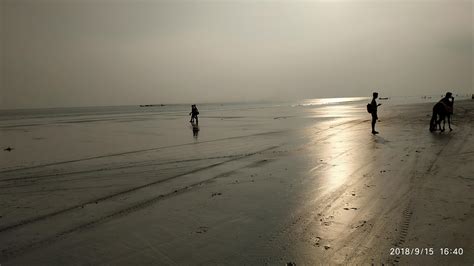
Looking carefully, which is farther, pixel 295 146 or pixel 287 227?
pixel 295 146

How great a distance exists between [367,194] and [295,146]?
24.2 ft

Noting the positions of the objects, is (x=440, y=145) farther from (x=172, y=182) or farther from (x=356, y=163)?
(x=172, y=182)

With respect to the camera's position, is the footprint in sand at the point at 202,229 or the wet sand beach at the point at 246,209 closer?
the wet sand beach at the point at 246,209

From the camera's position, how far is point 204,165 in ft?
35.6

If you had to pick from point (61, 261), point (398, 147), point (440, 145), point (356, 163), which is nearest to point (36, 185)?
point (61, 261)

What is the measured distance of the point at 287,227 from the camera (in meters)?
5.36

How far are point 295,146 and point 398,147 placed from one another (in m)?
4.00

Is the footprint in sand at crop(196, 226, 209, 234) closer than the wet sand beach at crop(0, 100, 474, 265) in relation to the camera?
No

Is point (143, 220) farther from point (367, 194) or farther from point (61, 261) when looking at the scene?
point (367, 194)

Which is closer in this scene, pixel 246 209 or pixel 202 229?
pixel 202 229

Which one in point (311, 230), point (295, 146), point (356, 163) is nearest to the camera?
point (311, 230)

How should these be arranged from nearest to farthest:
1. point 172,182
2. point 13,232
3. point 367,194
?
1. point 13,232
2. point 367,194
3. point 172,182

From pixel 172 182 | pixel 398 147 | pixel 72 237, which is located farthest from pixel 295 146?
pixel 72 237

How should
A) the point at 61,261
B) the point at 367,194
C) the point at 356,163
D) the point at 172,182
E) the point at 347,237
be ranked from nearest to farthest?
the point at 61,261, the point at 347,237, the point at 367,194, the point at 172,182, the point at 356,163
